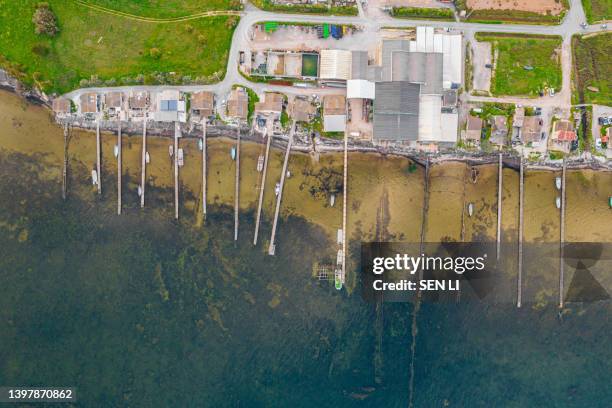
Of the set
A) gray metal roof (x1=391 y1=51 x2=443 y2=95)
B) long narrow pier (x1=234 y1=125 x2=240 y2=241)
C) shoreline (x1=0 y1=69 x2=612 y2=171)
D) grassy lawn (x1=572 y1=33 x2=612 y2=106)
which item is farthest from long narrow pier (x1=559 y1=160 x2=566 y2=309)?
long narrow pier (x1=234 y1=125 x2=240 y2=241)

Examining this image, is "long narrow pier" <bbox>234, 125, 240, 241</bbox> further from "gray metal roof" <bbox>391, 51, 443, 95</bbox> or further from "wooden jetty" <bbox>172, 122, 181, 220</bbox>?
"gray metal roof" <bbox>391, 51, 443, 95</bbox>

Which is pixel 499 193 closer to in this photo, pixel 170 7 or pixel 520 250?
pixel 520 250

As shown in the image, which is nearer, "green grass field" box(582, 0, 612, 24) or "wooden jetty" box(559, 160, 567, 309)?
"wooden jetty" box(559, 160, 567, 309)

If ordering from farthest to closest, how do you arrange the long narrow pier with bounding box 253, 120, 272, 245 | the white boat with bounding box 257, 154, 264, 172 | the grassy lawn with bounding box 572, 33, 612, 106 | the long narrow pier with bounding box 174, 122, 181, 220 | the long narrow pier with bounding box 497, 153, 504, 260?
1. the grassy lawn with bounding box 572, 33, 612, 106
2. the long narrow pier with bounding box 497, 153, 504, 260
3. the white boat with bounding box 257, 154, 264, 172
4. the long narrow pier with bounding box 253, 120, 272, 245
5. the long narrow pier with bounding box 174, 122, 181, 220

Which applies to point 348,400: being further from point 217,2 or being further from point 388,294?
point 217,2

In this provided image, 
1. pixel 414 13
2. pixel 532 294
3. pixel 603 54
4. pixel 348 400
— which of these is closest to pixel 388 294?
pixel 348 400

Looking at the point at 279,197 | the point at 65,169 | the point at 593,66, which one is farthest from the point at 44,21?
the point at 593,66

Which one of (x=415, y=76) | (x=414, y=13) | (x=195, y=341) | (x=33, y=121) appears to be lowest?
(x=195, y=341)
